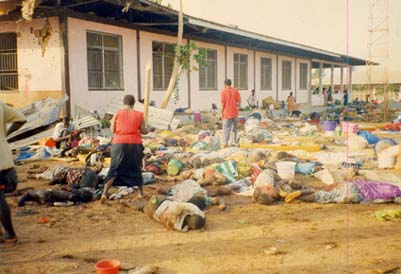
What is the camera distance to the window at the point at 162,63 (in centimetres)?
1625

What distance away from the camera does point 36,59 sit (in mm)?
12789

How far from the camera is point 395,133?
15.0m

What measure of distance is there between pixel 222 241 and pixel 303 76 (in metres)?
26.8

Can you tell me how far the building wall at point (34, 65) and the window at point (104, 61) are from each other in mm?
1049

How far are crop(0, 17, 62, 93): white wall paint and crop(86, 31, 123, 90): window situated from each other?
105 cm

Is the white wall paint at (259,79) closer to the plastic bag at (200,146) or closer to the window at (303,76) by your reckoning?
the window at (303,76)

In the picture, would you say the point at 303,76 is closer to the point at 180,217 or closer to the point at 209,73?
the point at 209,73

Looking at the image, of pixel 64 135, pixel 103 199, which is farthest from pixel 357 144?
pixel 64 135

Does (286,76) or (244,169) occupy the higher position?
(286,76)

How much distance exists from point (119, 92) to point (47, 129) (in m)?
3.22

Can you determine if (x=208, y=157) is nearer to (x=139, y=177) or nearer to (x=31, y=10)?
(x=139, y=177)

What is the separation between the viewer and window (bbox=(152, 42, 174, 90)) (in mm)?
16248

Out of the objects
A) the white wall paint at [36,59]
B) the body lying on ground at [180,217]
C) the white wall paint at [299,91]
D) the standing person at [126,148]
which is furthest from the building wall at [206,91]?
the body lying on ground at [180,217]

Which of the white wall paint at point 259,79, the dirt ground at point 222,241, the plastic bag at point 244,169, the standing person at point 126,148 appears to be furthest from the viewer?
the white wall paint at point 259,79
